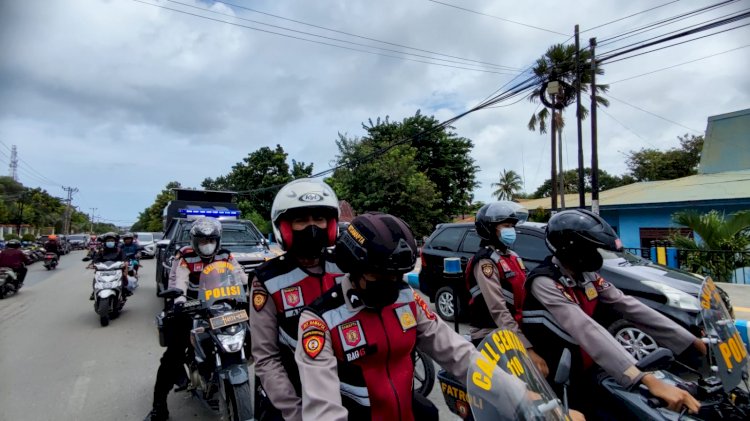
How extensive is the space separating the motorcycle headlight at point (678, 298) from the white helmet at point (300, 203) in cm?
456

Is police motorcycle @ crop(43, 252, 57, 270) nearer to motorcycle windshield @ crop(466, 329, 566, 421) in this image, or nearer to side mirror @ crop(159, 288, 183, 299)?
side mirror @ crop(159, 288, 183, 299)

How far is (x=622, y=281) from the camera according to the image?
5.42 m

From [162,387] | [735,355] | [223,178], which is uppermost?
[223,178]

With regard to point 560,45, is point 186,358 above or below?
below

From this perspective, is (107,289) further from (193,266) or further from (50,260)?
(50,260)

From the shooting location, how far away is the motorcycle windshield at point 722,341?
192 centimetres

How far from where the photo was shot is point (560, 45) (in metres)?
20.1

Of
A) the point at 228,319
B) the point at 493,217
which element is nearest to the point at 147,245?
the point at 228,319

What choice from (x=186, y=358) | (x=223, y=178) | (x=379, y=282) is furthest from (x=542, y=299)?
(x=223, y=178)

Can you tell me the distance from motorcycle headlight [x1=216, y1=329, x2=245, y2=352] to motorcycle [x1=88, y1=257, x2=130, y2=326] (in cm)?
562

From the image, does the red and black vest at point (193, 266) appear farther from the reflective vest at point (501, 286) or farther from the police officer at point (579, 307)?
the police officer at point (579, 307)

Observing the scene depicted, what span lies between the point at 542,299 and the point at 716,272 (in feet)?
34.4

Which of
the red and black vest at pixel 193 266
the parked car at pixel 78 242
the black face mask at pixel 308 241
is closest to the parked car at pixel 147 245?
the red and black vest at pixel 193 266

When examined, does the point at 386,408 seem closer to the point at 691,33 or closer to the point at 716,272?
the point at 691,33
